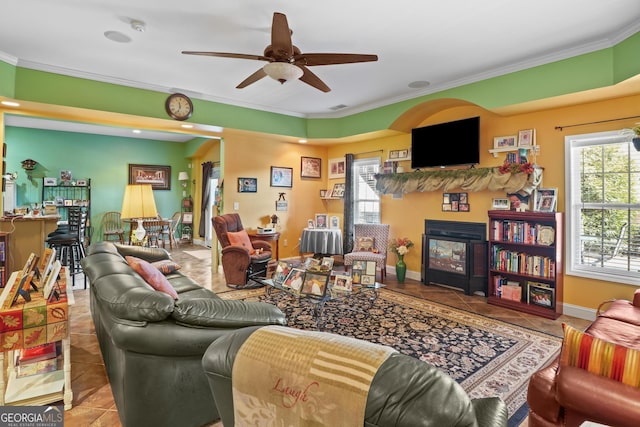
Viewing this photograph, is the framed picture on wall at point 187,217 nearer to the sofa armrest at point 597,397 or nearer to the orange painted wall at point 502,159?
the orange painted wall at point 502,159

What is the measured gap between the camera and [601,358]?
1.31 meters

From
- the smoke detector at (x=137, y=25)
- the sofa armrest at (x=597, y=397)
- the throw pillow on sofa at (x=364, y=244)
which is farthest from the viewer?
the throw pillow on sofa at (x=364, y=244)

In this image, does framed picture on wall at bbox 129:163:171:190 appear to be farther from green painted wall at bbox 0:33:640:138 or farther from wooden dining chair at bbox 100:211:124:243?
green painted wall at bbox 0:33:640:138

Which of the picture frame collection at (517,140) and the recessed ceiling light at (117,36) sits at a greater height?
the recessed ceiling light at (117,36)

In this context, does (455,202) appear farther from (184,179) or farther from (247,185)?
(184,179)

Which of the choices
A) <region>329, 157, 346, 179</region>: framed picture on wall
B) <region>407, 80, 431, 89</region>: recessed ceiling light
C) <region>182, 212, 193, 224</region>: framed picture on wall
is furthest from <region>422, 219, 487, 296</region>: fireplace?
<region>182, 212, 193, 224</region>: framed picture on wall

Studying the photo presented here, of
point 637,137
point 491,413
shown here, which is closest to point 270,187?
point 637,137

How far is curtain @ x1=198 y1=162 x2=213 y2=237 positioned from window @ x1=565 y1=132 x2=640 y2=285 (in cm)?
753

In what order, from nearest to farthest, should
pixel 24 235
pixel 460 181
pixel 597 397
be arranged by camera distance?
pixel 597 397 < pixel 24 235 < pixel 460 181

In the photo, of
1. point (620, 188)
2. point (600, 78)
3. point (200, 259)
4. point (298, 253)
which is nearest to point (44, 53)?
point (200, 259)

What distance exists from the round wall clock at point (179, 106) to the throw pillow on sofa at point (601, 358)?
520 cm

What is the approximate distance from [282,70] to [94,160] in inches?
298

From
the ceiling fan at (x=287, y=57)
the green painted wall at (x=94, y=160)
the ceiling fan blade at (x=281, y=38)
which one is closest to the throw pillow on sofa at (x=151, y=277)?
the ceiling fan at (x=287, y=57)

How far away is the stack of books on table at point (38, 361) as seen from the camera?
7.47 feet
